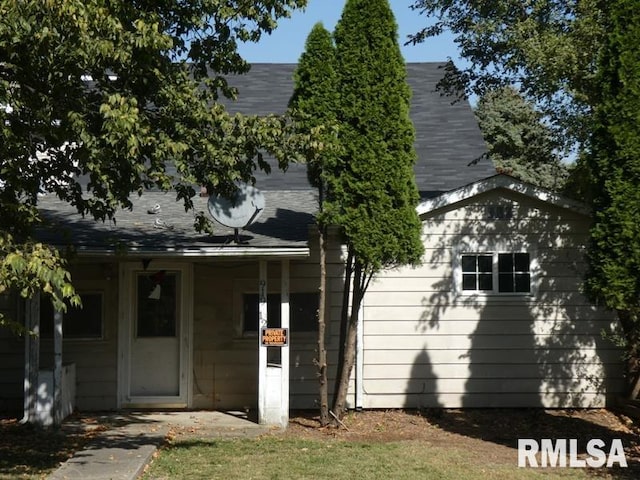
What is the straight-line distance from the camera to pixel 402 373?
11945 mm

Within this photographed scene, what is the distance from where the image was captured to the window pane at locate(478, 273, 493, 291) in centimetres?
1201

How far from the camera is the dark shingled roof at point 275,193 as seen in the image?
10516mm

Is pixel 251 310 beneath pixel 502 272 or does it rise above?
beneath

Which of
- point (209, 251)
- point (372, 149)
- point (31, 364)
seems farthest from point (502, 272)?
point (31, 364)

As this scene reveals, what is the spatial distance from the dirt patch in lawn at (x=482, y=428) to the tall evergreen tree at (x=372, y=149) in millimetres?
2174

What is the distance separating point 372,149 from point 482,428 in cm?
398

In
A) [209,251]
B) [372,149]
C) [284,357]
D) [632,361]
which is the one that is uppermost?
[372,149]

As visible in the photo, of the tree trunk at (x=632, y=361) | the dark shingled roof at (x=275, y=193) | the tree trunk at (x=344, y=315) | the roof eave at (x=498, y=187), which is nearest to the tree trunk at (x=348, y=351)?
the tree trunk at (x=344, y=315)

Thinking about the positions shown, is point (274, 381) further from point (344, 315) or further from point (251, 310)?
point (251, 310)

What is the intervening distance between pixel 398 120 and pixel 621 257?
10.2 ft

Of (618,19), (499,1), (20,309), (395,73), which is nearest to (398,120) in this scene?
(395,73)

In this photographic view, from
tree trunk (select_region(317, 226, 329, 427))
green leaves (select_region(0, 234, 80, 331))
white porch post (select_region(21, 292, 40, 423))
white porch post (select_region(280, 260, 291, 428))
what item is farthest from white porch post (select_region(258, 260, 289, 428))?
green leaves (select_region(0, 234, 80, 331))

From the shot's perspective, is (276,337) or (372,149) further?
(276,337)

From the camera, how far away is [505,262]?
12023 mm
